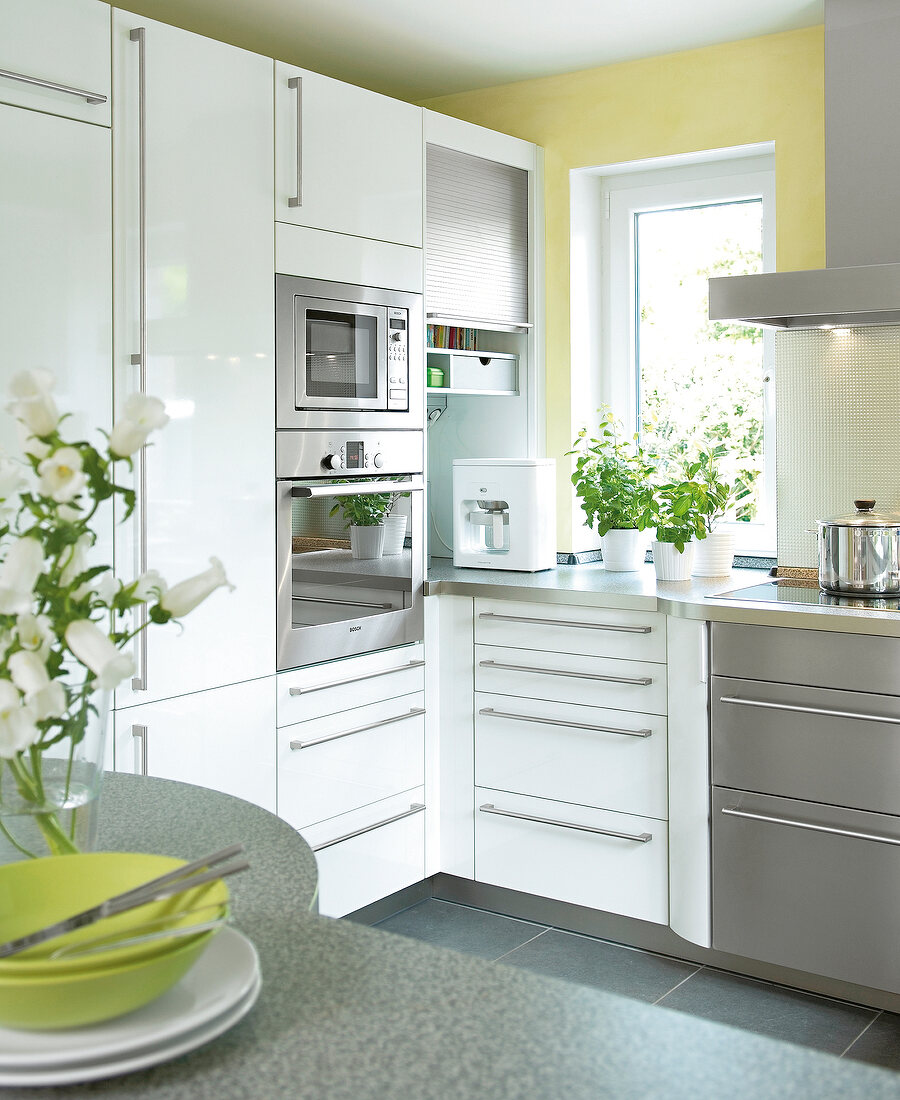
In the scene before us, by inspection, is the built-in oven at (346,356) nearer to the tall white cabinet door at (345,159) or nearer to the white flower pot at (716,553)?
the tall white cabinet door at (345,159)

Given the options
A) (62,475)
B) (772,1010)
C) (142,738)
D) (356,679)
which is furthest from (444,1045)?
(356,679)

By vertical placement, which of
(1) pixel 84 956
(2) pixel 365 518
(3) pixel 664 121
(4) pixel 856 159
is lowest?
(1) pixel 84 956

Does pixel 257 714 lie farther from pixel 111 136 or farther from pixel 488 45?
pixel 488 45

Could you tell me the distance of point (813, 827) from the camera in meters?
2.67

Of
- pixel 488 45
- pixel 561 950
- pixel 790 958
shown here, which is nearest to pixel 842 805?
pixel 790 958

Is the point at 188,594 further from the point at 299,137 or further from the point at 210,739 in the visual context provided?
the point at 299,137

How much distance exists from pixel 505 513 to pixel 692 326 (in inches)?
36.4

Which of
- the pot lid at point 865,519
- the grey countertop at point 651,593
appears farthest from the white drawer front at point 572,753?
the pot lid at point 865,519

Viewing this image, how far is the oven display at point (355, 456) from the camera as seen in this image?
304 cm

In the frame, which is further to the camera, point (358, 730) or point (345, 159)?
point (358, 730)

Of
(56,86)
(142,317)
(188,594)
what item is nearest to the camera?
(188,594)

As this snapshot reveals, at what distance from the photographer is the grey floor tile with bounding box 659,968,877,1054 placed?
2617 millimetres

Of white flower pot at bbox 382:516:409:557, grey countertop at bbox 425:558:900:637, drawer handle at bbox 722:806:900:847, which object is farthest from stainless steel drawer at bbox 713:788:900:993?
white flower pot at bbox 382:516:409:557

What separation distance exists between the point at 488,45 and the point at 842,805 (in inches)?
93.2
